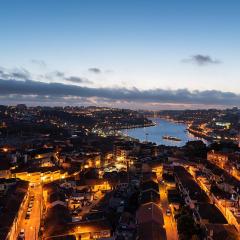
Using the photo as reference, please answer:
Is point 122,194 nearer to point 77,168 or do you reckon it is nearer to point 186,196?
point 186,196

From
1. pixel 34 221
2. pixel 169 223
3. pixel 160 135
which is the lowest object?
pixel 160 135

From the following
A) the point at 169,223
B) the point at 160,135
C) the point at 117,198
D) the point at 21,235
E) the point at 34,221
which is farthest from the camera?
the point at 160,135

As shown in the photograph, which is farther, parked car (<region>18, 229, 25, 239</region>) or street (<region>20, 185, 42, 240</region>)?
street (<region>20, 185, 42, 240</region>)

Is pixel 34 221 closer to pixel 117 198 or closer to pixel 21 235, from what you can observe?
pixel 21 235

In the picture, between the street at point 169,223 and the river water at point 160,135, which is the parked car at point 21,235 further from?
the river water at point 160,135

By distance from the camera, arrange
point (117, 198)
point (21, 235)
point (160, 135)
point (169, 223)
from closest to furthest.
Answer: point (21, 235)
point (169, 223)
point (117, 198)
point (160, 135)

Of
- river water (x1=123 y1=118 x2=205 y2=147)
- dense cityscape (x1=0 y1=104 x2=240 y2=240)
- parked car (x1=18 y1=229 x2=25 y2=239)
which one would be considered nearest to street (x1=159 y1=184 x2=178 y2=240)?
dense cityscape (x1=0 y1=104 x2=240 y2=240)

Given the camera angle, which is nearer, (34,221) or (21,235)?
(21,235)

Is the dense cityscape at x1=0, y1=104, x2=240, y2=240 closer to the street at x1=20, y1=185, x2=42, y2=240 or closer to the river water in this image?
the street at x1=20, y1=185, x2=42, y2=240

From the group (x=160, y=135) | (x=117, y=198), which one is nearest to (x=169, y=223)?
(x=117, y=198)

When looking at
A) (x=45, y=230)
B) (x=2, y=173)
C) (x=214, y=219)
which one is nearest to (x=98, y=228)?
(x=45, y=230)

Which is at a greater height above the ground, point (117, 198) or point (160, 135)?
point (117, 198)

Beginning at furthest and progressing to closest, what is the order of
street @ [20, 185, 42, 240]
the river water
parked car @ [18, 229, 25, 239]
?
the river water < street @ [20, 185, 42, 240] < parked car @ [18, 229, 25, 239]
